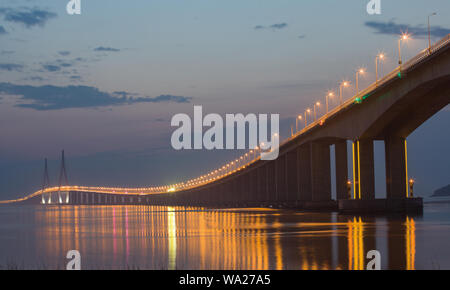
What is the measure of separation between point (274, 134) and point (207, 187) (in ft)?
219

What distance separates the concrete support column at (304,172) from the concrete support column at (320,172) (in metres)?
4.96

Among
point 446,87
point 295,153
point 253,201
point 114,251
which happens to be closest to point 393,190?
point 446,87

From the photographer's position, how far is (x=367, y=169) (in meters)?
74.0

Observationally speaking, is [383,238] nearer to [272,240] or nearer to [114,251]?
[272,240]

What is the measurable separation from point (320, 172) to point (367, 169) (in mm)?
21218

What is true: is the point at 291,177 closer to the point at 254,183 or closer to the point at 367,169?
the point at 254,183

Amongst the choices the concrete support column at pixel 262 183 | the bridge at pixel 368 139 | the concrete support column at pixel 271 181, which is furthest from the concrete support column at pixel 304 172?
the concrete support column at pixel 262 183

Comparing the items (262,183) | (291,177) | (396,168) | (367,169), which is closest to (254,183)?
(262,183)

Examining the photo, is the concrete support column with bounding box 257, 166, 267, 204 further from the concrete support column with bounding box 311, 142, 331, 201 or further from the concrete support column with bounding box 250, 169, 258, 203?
the concrete support column with bounding box 311, 142, 331, 201

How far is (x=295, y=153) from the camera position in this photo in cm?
11256

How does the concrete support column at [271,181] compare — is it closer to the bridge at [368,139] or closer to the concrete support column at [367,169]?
the bridge at [368,139]

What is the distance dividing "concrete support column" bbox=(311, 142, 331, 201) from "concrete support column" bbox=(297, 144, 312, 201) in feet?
16.3
